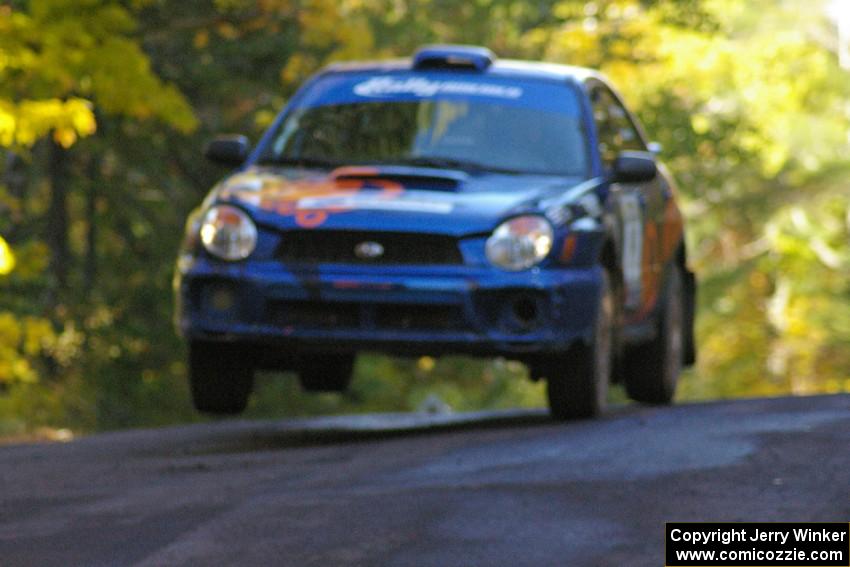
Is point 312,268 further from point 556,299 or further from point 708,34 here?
point 708,34

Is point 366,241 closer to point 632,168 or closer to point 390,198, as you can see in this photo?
point 390,198

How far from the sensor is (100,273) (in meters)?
25.8

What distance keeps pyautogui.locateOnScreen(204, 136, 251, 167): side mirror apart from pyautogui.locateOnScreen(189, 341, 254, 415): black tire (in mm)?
1070

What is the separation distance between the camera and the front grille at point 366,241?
10.1m

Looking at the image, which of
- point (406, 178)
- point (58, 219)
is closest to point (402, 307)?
point (406, 178)

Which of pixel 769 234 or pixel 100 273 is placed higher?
pixel 100 273

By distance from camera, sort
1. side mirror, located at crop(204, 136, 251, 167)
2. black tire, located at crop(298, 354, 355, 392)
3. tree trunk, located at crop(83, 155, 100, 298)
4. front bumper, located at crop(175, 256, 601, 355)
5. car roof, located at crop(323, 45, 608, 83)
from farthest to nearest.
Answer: tree trunk, located at crop(83, 155, 100, 298) → black tire, located at crop(298, 354, 355, 392) → car roof, located at crop(323, 45, 608, 83) → side mirror, located at crop(204, 136, 251, 167) → front bumper, located at crop(175, 256, 601, 355)

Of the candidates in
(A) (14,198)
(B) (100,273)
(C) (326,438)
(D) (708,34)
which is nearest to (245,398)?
(C) (326,438)

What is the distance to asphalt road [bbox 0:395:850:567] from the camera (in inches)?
260

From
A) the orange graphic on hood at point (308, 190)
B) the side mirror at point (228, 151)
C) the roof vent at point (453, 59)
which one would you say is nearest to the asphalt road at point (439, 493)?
the orange graphic on hood at point (308, 190)

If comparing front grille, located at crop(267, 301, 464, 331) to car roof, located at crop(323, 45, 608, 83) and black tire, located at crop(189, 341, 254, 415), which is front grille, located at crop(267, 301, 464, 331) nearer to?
black tire, located at crop(189, 341, 254, 415)

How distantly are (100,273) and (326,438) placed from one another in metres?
14.7

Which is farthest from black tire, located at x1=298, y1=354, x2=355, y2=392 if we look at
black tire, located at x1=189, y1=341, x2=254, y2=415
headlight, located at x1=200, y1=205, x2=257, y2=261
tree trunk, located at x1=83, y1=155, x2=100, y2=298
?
tree trunk, located at x1=83, y1=155, x2=100, y2=298

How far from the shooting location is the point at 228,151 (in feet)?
37.0
